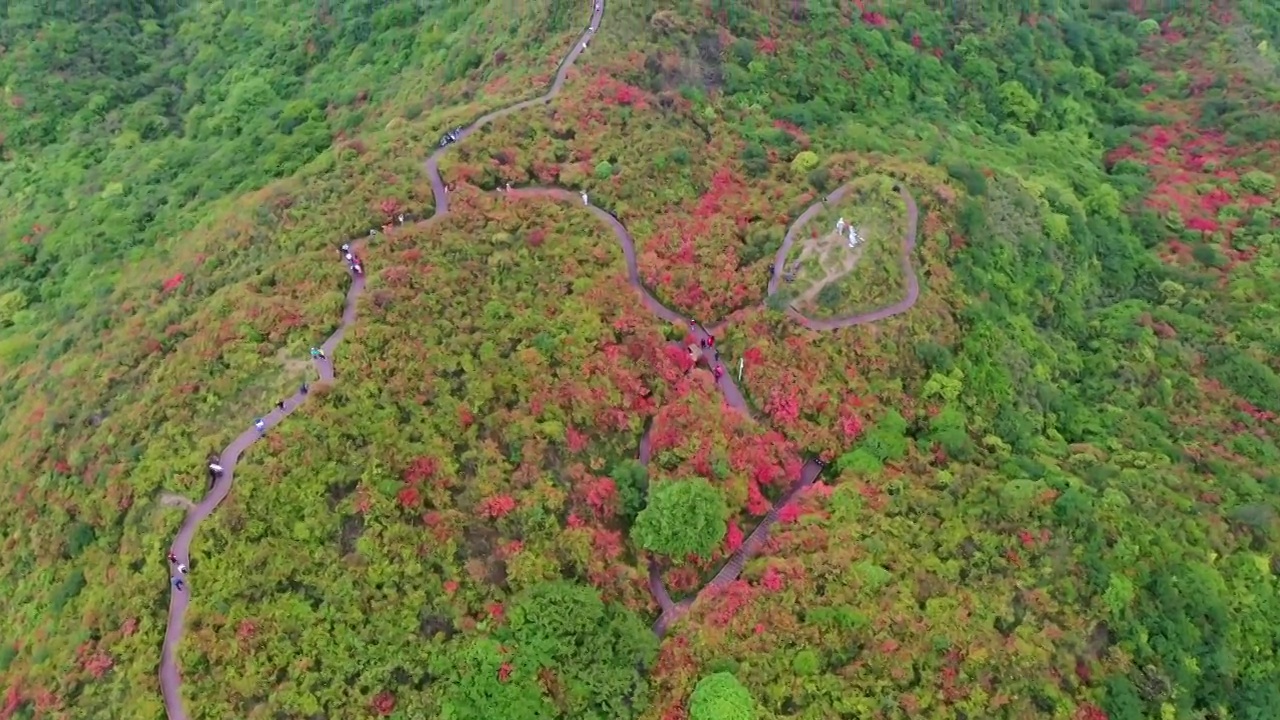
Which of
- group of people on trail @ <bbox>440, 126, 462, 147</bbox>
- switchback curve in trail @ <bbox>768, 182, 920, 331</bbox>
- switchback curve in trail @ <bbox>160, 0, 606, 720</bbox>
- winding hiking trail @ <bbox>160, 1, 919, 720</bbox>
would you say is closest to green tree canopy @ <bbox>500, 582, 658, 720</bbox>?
winding hiking trail @ <bbox>160, 1, 919, 720</bbox>

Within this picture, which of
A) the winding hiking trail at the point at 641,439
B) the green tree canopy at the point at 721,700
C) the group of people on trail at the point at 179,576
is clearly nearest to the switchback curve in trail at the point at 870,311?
the winding hiking trail at the point at 641,439

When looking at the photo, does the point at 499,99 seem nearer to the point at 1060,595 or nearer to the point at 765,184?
the point at 765,184

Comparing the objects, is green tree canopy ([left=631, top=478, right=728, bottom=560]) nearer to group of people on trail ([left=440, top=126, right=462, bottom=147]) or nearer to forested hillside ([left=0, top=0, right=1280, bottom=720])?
forested hillside ([left=0, top=0, right=1280, bottom=720])

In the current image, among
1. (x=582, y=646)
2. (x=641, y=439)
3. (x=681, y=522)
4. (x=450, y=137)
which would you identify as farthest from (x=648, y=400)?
(x=450, y=137)

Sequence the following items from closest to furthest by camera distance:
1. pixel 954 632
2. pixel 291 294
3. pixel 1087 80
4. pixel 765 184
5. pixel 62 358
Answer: pixel 954 632, pixel 291 294, pixel 62 358, pixel 765 184, pixel 1087 80

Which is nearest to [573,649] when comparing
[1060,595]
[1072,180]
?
[1060,595]

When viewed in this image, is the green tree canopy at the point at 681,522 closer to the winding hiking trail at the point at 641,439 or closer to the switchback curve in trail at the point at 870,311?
the winding hiking trail at the point at 641,439

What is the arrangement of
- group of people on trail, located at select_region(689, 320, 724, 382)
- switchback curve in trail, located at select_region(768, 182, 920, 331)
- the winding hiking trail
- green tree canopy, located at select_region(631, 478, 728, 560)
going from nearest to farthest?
the winding hiking trail < green tree canopy, located at select_region(631, 478, 728, 560) < group of people on trail, located at select_region(689, 320, 724, 382) < switchback curve in trail, located at select_region(768, 182, 920, 331)
